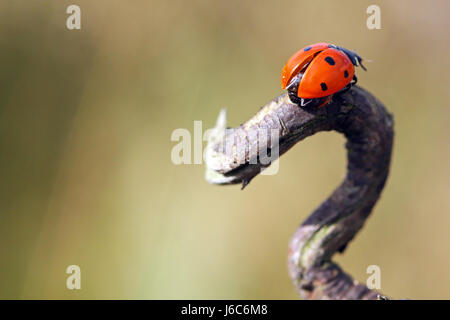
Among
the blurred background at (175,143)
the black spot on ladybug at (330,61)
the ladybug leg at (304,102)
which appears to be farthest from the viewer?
the blurred background at (175,143)

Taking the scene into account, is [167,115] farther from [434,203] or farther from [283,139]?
[283,139]

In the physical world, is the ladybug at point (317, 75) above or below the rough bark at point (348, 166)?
above

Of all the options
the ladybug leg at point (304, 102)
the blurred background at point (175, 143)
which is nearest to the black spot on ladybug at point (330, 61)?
the ladybug leg at point (304, 102)

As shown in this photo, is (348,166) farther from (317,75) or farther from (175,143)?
(175,143)

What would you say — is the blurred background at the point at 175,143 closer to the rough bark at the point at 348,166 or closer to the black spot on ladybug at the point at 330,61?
the rough bark at the point at 348,166

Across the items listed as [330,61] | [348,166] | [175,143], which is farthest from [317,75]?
[175,143]
